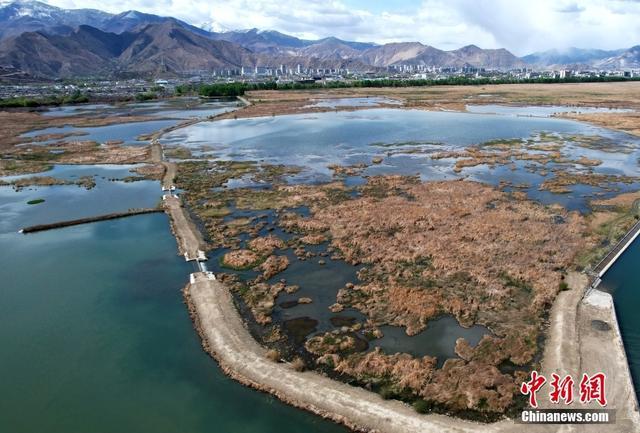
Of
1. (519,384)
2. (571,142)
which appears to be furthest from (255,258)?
(571,142)

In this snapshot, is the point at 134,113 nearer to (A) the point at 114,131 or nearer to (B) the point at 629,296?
(A) the point at 114,131

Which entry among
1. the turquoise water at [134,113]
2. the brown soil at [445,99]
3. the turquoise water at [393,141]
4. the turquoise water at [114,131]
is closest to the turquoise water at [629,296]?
the turquoise water at [393,141]

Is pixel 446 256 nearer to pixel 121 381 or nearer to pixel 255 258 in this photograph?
pixel 255 258

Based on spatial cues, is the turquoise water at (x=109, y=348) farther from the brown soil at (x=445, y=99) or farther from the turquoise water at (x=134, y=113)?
the brown soil at (x=445, y=99)

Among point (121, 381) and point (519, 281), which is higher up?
point (519, 281)

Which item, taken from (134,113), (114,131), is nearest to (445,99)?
(134,113)

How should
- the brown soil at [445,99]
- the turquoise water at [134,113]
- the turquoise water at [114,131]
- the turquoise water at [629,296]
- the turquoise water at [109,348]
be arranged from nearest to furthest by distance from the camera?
the turquoise water at [109,348] → the turquoise water at [629,296] → the turquoise water at [114,131] → the turquoise water at [134,113] → the brown soil at [445,99]
